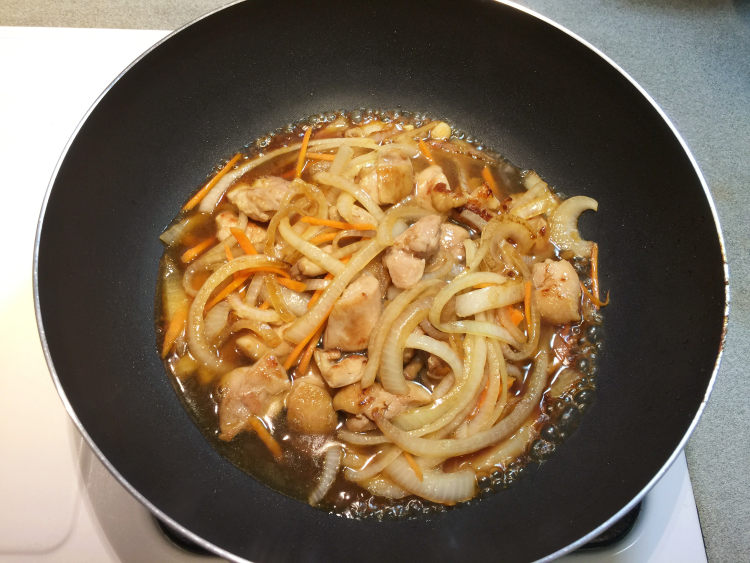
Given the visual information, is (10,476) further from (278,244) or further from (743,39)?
(743,39)

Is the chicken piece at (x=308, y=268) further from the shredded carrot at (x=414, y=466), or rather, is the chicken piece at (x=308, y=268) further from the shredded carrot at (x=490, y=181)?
the shredded carrot at (x=490, y=181)

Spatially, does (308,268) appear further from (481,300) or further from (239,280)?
(481,300)

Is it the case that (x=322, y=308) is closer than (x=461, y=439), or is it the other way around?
(x=461, y=439)

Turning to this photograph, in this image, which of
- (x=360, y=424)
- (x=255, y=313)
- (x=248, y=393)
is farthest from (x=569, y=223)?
(x=248, y=393)

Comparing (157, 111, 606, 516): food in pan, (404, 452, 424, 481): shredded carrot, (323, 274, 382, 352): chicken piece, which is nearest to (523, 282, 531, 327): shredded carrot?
(157, 111, 606, 516): food in pan

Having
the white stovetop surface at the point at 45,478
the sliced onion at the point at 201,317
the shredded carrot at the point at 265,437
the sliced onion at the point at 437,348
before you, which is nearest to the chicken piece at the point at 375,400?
the sliced onion at the point at 437,348

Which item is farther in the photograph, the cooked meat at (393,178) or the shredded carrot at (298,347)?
the cooked meat at (393,178)
